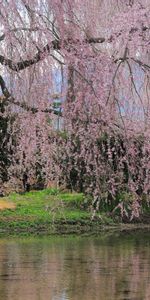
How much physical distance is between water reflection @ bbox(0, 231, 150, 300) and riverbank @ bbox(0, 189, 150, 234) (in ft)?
4.86

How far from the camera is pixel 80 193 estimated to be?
1672cm

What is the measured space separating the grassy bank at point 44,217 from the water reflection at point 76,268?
5.02ft

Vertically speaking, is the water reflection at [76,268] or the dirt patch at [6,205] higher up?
the dirt patch at [6,205]

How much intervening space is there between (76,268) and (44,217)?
5958 mm

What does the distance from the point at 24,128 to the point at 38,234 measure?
8.08 meters

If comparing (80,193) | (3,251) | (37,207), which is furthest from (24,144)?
(80,193)

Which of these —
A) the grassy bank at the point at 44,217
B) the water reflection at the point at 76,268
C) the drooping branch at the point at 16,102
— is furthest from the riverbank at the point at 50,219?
the drooping branch at the point at 16,102

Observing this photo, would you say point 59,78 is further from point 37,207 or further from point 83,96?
point 37,207

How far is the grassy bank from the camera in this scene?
1354 cm

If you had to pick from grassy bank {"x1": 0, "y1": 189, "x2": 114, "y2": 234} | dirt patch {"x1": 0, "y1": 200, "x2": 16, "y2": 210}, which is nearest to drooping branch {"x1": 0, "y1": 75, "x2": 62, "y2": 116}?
grassy bank {"x1": 0, "y1": 189, "x2": 114, "y2": 234}

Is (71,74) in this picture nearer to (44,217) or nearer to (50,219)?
(50,219)

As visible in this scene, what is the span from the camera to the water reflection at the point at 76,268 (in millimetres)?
6316

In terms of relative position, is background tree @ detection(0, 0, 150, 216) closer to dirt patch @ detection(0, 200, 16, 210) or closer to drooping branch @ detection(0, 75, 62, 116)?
drooping branch @ detection(0, 75, 62, 116)

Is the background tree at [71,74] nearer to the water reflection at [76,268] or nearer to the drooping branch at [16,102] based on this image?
the drooping branch at [16,102]
